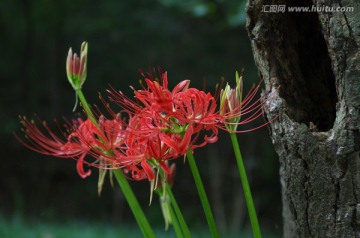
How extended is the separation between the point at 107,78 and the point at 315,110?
400 cm

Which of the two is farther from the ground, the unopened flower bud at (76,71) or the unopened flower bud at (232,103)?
the unopened flower bud at (76,71)

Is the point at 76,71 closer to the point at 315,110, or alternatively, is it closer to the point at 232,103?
the point at 232,103

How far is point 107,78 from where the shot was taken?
5750mm

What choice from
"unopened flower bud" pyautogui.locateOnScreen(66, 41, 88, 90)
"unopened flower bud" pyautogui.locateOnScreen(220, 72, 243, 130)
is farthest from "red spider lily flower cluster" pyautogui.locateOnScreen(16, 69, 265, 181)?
"unopened flower bud" pyautogui.locateOnScreen(66, 41, 88, 90)

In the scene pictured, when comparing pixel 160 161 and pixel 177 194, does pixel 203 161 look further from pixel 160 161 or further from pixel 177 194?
pixel 160 161

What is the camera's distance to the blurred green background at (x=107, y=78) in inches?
221

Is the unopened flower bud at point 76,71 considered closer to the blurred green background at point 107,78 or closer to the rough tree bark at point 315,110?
the rough tree bark at point 315,110

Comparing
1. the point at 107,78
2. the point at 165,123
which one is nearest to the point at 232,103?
the point at 165,123

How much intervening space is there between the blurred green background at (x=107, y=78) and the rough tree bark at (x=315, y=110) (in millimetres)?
3362

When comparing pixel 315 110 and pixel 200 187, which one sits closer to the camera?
pixel 200 187

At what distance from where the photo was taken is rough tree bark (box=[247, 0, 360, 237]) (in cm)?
165

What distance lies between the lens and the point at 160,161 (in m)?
1.52

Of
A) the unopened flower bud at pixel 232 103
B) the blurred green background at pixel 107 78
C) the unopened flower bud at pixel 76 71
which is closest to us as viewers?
the unopened flower bud at pixel 232 103

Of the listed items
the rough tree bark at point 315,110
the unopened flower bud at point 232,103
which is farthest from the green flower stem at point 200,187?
the rough tree bark at point 315,110
